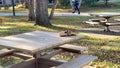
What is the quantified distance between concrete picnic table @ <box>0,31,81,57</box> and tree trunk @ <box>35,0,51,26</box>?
7.76 meters

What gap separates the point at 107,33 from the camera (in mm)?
11789

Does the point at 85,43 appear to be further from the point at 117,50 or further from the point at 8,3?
the point at 8,3

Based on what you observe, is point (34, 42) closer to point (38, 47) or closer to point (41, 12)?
point (38, 47)

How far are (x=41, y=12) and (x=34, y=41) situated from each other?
8662 mm

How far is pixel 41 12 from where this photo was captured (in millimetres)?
13656

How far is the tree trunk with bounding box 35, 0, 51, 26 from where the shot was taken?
13485 mm

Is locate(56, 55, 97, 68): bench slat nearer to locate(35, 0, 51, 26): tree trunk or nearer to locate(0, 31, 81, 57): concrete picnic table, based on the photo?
locate(0, 31, 81, 57): concrete picnic table

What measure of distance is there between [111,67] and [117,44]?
272 cm

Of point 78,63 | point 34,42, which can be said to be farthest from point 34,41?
point 78,63

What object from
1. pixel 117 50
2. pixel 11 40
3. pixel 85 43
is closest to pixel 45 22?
pixel 85 43

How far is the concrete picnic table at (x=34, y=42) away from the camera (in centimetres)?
459

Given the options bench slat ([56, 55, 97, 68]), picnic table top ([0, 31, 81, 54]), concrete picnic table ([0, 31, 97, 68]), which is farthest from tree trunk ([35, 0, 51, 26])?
bench slat ([56, 55, 97, 68])

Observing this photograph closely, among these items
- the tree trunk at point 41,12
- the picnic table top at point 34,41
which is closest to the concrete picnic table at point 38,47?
the picnic table top at point 34,41

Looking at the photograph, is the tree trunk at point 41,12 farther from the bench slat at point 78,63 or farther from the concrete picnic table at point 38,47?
the bench slat at point 78,63
